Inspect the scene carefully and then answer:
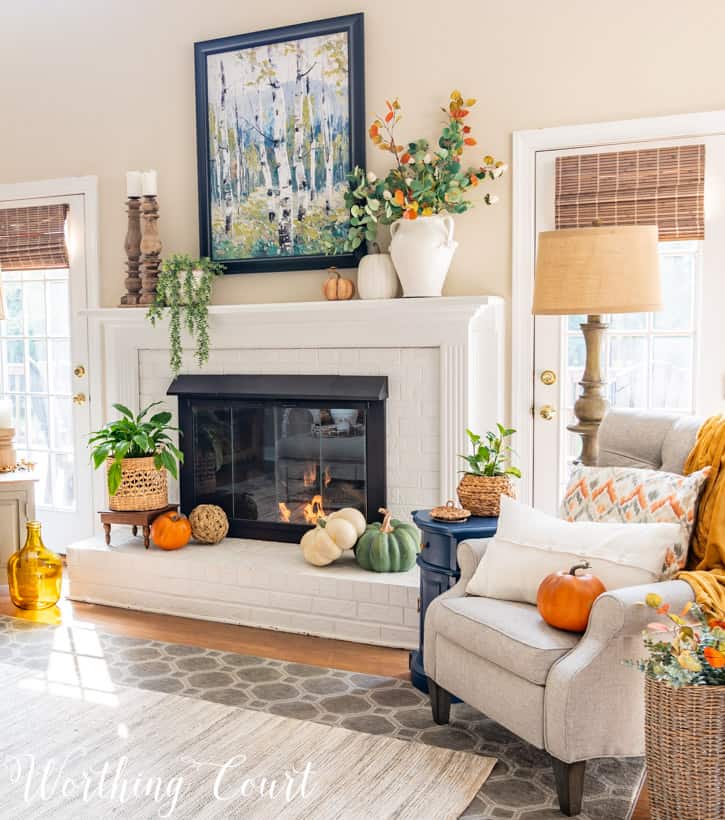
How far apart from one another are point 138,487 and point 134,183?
4.99 ft

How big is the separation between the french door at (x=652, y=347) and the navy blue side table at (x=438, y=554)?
88cm

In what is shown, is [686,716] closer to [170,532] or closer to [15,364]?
[170,532]

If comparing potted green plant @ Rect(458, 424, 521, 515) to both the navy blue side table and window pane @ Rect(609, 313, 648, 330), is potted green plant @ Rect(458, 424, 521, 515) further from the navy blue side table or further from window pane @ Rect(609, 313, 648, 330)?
window pane @ Rect(609, 313, 648, 330)

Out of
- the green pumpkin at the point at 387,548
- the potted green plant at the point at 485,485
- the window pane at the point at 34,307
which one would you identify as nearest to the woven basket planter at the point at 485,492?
the potted green plant at the point at 485,485

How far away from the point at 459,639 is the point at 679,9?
2588 millimetres

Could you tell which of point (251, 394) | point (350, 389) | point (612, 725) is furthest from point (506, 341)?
point (612, 725)

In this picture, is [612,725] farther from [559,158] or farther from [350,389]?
[559,158]

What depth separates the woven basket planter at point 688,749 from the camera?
2.07 meters

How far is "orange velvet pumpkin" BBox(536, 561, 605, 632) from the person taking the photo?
235cm

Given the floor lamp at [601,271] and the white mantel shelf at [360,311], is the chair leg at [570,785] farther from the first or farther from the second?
the white mantel shelf at [360,311]

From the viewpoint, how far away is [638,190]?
3541 millimetres

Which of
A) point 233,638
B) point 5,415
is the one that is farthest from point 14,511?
point 233,638

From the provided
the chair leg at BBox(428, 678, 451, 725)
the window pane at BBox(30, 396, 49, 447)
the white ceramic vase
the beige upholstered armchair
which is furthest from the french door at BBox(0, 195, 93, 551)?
the beige upholstered armchair

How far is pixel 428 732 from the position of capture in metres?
2.75
